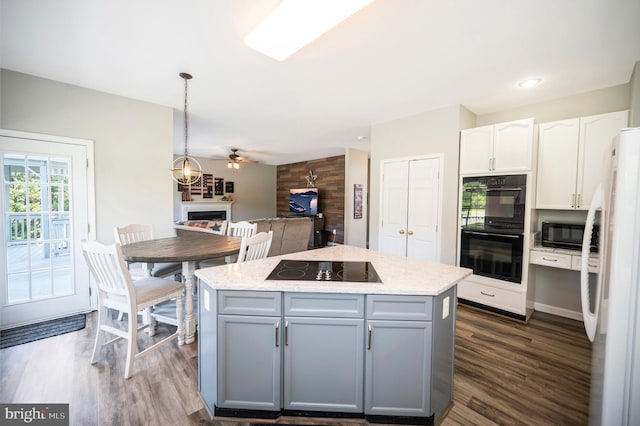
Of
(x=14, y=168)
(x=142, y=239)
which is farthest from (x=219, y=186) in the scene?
(x=14, y=168)

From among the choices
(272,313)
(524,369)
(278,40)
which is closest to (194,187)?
(278,40)

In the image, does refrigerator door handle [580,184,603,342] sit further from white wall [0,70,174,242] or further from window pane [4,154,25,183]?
window pane [4,154,25,183]

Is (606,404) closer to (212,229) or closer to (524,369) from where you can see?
(524,369)

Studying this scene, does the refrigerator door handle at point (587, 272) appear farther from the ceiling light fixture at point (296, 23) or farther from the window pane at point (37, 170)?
the window pane at point (37, 170)

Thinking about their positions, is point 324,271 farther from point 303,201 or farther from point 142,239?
point 303,201

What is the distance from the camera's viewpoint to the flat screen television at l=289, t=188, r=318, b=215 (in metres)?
7.55

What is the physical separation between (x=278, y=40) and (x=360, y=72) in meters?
1.01

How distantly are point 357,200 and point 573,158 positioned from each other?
4.16m

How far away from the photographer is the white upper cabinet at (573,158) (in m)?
2.56

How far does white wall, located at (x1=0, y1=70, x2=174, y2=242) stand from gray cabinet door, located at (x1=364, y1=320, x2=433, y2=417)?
10.9 ft

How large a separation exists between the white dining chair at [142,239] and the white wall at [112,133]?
0.37 meters

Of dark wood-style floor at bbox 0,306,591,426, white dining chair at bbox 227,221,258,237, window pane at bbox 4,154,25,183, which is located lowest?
dark wood-style floor at bbox 0,306,591,426

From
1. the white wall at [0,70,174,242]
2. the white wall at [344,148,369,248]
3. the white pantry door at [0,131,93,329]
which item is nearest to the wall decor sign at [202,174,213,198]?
the white wall at [344,148,369,248]

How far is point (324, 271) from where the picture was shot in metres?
1.71
